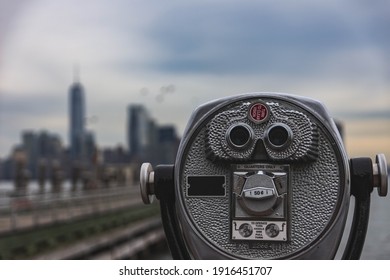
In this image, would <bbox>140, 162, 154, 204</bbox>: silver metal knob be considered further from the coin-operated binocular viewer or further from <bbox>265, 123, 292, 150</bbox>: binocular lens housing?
<bbox>265, 123, 292, 150</bbox>: binocular lens housing

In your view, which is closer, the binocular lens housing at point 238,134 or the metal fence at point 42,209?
the binocular lens housing at point 238,134

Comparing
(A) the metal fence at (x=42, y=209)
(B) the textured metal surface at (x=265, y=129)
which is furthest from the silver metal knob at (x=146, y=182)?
(A) the metal fence at (x=42, y=209)

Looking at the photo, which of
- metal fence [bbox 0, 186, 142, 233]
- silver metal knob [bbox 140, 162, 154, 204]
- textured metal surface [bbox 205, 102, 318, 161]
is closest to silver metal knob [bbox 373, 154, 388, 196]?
textured metal surface [bbox 205, 102, 318, 161]

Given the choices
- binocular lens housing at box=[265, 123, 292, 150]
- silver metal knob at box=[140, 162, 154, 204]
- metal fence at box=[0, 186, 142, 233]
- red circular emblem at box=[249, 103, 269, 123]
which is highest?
red circular emblem at box=[249, 103, 269, 123]

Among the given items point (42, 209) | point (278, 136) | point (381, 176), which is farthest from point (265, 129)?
point (42, 209)

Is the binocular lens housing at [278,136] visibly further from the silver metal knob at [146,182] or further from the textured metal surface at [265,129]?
the silver metal knob at [146,182]
